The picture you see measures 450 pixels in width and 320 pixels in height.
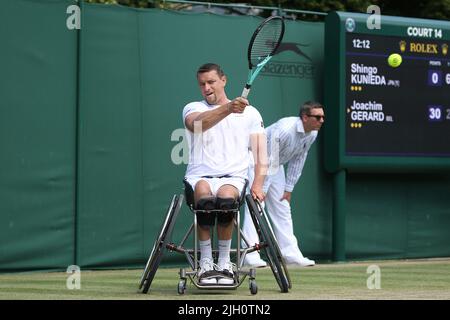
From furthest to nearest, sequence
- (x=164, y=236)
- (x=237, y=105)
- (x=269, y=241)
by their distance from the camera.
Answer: (x=269, y=241), (x=164, y=236), (x=237, y=105)

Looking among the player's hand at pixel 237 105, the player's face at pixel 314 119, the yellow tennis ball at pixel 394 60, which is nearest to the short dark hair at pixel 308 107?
the player's face at pixel 314 119

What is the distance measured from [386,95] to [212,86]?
5.21 m

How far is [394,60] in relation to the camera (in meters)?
13.6

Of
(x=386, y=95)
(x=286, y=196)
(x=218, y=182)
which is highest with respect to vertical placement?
(x=386, y=95)

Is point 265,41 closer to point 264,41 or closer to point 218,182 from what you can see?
point 264,41

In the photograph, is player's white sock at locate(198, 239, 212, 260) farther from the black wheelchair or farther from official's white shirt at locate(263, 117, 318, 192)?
official's white shirt at locate(263, 117, 318, 192)

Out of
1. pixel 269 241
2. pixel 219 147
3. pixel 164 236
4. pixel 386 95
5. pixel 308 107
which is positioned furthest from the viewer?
pixel 386 95

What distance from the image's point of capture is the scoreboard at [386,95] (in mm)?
13312

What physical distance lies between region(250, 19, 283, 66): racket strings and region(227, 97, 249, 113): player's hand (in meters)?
0.69

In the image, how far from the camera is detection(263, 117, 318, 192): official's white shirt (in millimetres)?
12586

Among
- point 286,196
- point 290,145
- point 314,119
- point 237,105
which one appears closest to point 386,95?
point 314,119

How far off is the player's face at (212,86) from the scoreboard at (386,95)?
4.59 m
